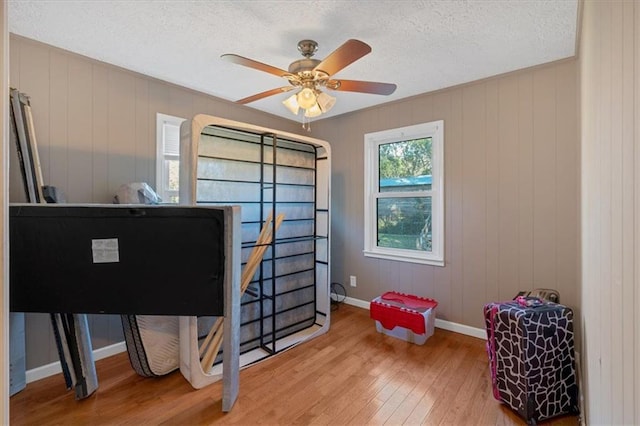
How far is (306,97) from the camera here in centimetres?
204

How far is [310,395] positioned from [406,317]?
3.76 feet

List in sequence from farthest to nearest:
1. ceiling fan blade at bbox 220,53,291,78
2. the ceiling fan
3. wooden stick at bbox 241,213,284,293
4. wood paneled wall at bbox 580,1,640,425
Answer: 1. wooden stick at bbox 241,213,284,293
2. the ceiling fan
3. ceiling fan blade at bbox 220,53,291,78
4. wood paneled wall at bbox 580,1,640,425

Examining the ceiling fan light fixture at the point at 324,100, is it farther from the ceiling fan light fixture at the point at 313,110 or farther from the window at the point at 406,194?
the window at the point at 406,194

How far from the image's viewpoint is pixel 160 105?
2684 mm

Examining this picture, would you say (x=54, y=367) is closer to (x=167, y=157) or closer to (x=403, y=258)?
(x=167, y=157)

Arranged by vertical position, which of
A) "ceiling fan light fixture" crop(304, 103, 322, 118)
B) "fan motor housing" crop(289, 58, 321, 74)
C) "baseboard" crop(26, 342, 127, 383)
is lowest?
"baseboard" crop(26, 342, 127, 383)

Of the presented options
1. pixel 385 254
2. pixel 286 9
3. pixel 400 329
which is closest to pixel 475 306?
pixel 400 329

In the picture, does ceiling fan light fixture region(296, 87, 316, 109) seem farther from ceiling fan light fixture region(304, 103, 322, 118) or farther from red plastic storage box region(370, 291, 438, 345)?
red plastic storage box region(370, 291, 438, 345)

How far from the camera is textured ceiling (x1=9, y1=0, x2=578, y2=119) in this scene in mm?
1708

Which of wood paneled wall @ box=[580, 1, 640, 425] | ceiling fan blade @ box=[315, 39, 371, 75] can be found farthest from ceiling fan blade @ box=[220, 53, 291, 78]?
wood paneled wall @ box=[580, 1, 640, 425]

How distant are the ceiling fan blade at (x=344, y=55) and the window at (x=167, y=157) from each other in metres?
1.68

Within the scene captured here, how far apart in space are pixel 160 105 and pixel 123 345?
7.12 feet

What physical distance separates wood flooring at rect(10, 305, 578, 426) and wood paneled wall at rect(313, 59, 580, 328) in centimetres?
69

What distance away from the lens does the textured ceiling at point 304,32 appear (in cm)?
171
